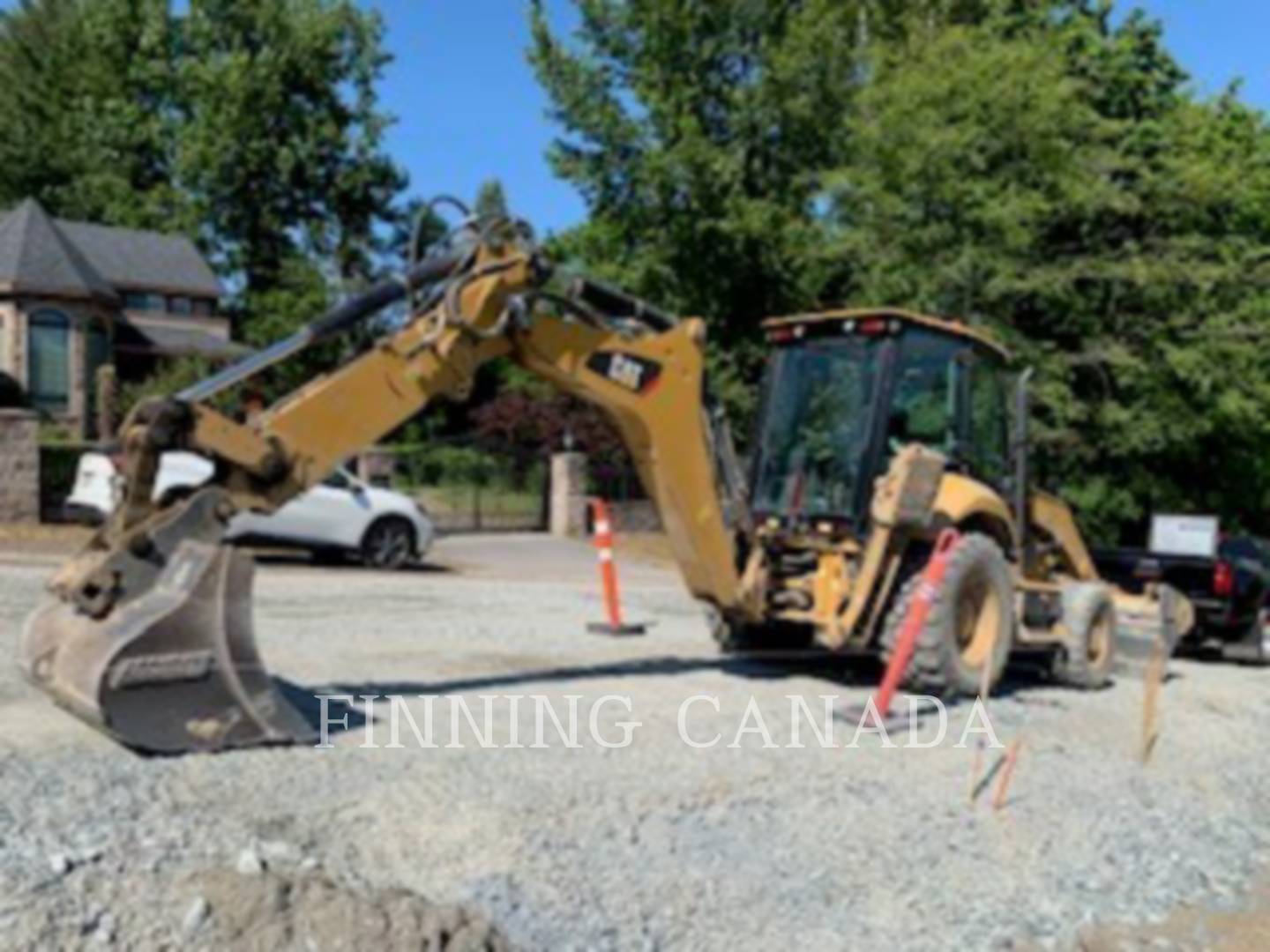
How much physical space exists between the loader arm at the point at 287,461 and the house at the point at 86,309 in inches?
1466

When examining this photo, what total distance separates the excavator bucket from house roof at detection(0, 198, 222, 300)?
39908mm

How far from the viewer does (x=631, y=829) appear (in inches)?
263

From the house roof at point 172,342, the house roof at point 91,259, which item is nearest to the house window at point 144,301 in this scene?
the house roof at point 91,259

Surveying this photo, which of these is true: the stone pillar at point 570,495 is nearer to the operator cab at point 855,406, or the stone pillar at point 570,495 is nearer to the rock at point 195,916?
the operator cab at point 855,406

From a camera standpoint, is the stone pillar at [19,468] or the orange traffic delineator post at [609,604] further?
the stone pillar at [19,468]

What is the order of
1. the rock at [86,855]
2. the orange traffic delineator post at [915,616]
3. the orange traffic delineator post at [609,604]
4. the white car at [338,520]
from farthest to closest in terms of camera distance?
the white car at [338,520], the orange traffic delineator post at [609,604], the orange traffic delineator post at [915,616], the rock at [86,855]

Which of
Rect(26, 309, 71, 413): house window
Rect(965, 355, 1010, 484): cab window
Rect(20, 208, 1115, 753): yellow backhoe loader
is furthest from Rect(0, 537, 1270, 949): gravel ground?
Rect(26, 309, 71, 413): house window

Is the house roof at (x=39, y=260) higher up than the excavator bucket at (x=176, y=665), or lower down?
higher up

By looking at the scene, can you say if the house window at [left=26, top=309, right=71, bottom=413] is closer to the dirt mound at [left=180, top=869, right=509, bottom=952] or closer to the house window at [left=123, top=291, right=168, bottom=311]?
the house window at [left=123, top=291, right=168, bottom=311]

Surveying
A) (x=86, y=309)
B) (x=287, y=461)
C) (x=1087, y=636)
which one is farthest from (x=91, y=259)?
(x=287, y=461)

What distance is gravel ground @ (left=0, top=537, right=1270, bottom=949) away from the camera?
5461mm

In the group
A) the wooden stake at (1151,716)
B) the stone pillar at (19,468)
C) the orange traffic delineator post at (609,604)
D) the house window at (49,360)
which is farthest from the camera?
the house window at (49,360)

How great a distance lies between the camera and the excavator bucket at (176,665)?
266 inches

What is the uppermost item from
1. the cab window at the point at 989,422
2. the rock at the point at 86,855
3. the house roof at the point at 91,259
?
the house roof at the point at 91,259
